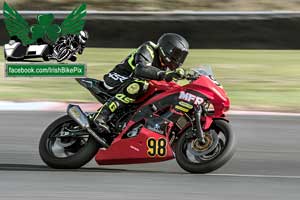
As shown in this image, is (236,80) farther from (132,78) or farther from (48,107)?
(132,78)

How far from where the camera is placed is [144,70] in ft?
24.5

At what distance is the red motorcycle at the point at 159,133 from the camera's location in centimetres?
748

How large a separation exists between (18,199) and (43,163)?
5.68ft

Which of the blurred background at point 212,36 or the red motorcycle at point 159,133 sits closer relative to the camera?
the red motorcycle at point 159,133

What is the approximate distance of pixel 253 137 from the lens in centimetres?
1060

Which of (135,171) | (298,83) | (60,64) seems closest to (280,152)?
(135,171)

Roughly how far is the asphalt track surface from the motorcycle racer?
2.12 feet

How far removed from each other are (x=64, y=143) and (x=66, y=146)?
0.04 meters

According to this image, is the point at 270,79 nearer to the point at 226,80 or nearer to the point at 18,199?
the point at 226,80

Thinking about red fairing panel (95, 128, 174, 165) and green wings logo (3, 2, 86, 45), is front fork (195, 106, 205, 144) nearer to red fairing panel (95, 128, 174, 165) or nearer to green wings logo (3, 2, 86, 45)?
red fairing panel (95, 128, 174, 165)

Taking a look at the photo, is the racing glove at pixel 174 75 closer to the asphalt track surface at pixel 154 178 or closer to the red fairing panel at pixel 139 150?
the red fairing panel at pixel 139 150

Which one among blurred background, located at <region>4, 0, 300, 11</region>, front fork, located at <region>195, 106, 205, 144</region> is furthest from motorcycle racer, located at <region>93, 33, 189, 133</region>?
blurred background, located at <region>4, 0, 300, 11</region>

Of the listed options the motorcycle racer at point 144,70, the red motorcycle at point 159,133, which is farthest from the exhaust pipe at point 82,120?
the motorcycle racer at point 144,70

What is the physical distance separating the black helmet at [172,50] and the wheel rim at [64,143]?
1.17m
